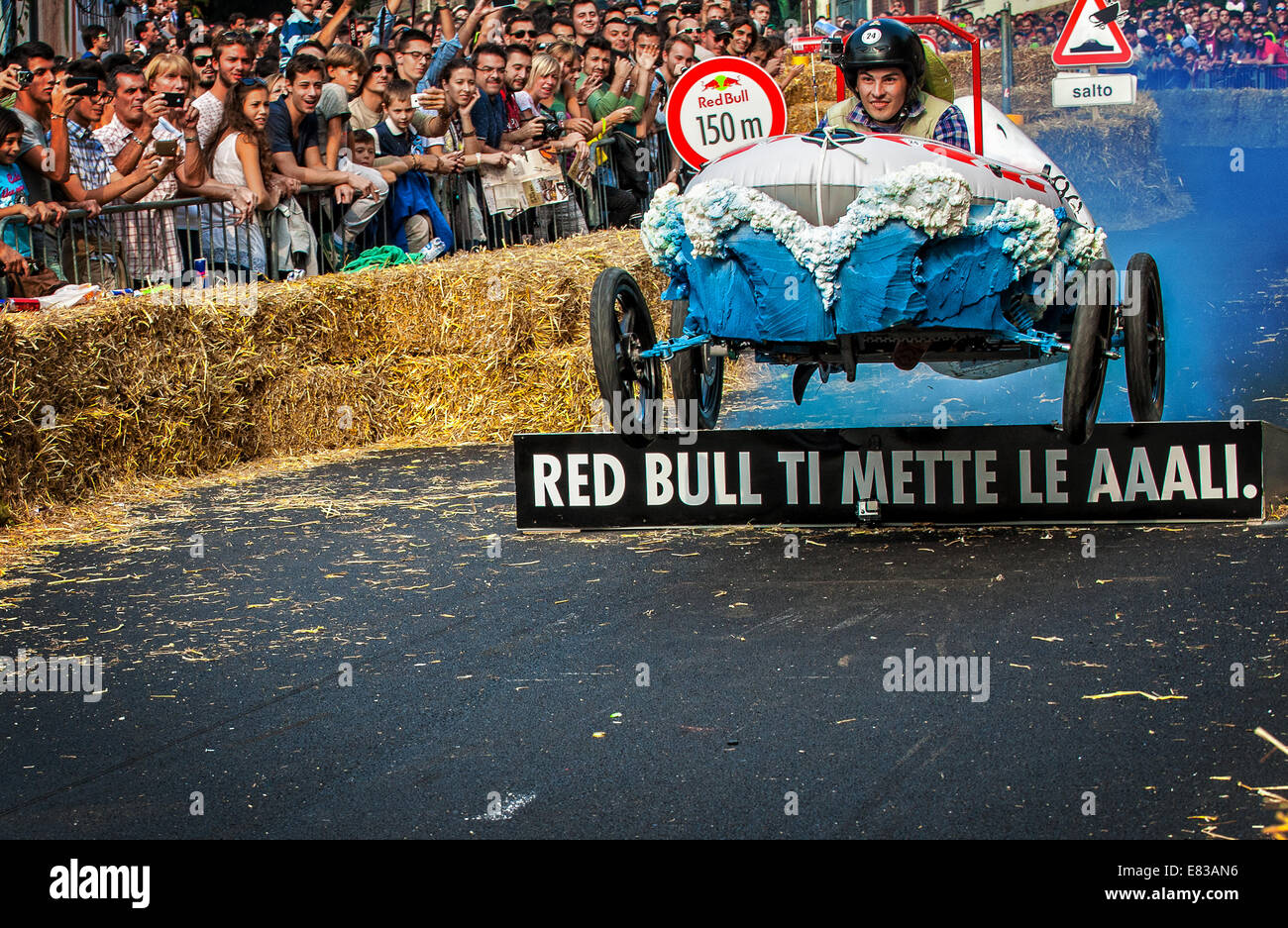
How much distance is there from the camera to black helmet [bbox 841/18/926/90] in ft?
26.8

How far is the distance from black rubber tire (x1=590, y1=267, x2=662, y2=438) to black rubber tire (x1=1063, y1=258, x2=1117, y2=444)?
1.93 metres

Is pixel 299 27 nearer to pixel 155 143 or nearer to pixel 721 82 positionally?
pixel 155 143

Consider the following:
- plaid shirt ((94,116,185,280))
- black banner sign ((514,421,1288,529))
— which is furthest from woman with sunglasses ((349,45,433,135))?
black banner sign ((514,421,1288,529))

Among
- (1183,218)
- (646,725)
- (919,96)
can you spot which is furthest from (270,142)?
(1183,218)

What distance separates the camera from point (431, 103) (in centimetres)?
1308

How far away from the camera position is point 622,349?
7.72 m

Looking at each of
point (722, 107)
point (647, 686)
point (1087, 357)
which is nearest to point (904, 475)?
point (1087, 357)

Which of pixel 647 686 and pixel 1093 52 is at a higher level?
pixel 1093 52

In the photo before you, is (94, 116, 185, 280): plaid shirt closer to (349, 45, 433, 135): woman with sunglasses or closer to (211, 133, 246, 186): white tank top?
(211, 133, 246, 186): white tank top

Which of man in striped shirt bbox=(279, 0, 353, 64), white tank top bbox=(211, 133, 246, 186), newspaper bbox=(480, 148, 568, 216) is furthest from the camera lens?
man in striped shirt bbox=(279, 0, 353, 64)

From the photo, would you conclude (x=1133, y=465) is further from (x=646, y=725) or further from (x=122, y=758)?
(x=122, y=758)

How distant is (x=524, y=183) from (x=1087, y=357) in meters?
8.24

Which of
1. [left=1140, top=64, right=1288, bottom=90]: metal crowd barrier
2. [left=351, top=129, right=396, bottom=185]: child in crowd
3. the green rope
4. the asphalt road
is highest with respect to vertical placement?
[left=1140, top=64, right=1288, bottom=90]: metal crowd barrier

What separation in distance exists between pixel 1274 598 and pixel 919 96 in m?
3.52
